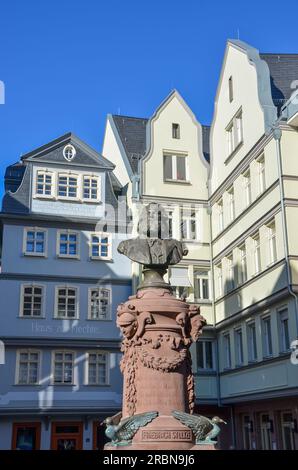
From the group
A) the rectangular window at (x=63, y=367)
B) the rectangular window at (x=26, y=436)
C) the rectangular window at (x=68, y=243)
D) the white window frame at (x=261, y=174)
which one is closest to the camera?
the white window frame at (x=261, y=174)

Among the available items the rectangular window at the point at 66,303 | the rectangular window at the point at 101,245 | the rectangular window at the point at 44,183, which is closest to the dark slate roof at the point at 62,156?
the rectangular window at the point at 44,183

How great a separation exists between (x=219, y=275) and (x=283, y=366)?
25.3ft

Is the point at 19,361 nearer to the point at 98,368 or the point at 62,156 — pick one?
the point at 98,368

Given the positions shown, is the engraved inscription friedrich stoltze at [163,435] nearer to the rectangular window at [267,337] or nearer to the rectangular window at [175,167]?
the rectangular window at [267,337]

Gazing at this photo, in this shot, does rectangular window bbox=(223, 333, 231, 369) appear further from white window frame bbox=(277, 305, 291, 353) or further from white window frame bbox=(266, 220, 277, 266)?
white window frame bbox=(266, 220, 277, 266)

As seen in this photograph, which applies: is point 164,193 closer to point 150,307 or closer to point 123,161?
point 123,161

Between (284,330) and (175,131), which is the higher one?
(175,131)

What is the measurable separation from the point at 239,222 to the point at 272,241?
128 inches

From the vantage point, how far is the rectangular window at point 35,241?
2828 cm

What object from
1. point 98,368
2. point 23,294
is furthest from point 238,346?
point 23,294

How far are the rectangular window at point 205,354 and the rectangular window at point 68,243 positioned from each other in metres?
7.05

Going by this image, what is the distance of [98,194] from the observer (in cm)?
3019

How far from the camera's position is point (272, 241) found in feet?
74.3
